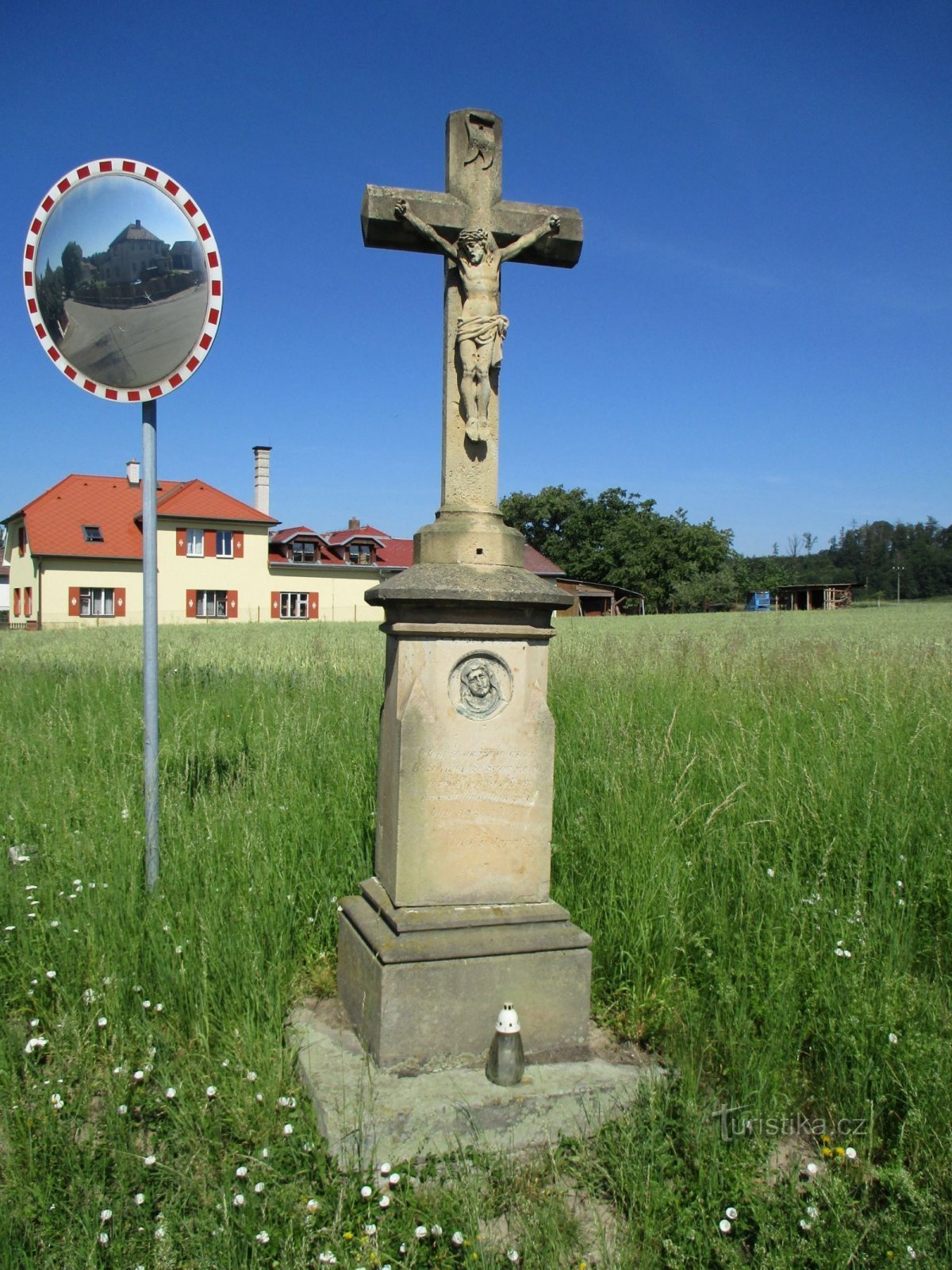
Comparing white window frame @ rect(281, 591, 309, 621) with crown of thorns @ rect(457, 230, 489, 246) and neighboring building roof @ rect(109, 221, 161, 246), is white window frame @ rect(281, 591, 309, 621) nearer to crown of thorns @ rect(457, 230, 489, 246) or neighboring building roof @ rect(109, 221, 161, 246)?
neighboring building roof @ rect(109, 221, 161, 246)

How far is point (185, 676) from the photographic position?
9.51 m

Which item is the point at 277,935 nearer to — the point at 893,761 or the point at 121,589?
the point at 893,761

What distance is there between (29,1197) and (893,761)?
164 inches

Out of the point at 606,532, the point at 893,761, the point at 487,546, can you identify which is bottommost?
the point at 893,761

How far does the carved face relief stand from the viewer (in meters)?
2.91

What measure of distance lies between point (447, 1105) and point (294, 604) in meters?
44.0

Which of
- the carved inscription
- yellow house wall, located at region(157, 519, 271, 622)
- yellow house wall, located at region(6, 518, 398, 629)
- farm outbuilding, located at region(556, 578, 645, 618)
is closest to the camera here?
the carved inscription

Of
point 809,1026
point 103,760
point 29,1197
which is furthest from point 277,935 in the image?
point 103,760

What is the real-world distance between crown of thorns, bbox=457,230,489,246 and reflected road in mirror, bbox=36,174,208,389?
132cm

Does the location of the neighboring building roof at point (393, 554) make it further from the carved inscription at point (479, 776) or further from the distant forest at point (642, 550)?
the carved inscription at point (479, 776)

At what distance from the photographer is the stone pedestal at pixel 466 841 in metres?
2.78

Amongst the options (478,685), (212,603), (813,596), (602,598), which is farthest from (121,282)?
(813,596)

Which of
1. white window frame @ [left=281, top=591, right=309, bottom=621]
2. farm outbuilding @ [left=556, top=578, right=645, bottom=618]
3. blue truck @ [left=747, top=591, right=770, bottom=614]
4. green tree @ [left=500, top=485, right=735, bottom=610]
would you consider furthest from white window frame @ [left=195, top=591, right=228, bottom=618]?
blue truck @ [left=747, top=591, right=770, bottom=614]

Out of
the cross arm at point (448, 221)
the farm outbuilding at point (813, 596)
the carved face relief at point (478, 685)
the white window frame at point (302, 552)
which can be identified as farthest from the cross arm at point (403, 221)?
the farm outbuilding at point (813, 596)
